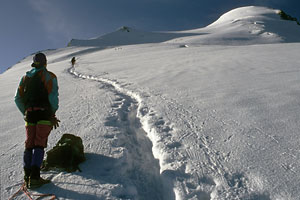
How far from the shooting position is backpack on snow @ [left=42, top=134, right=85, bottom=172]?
2986 millimetres

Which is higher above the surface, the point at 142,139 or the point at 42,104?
the point at 42,104

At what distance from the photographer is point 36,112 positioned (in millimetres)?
2725

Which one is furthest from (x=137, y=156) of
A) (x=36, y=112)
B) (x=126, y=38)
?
(x=126, y=38)

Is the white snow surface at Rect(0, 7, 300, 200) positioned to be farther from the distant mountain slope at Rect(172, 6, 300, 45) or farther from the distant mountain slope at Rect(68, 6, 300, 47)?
the distant mountain slope at Rect(172, 6, 300, 45)

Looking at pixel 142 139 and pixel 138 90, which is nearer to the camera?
pixel 142 139

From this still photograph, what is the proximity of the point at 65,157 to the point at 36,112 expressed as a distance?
82 centimetres

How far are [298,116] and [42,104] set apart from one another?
179 inches

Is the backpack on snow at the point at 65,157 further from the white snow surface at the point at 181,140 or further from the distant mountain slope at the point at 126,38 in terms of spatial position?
the distant mountain slope at the point at 126,38

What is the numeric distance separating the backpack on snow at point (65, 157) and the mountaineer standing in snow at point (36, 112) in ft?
1.10

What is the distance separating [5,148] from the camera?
3.51 meters

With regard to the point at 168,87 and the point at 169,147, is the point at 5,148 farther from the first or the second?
the point at 168,87

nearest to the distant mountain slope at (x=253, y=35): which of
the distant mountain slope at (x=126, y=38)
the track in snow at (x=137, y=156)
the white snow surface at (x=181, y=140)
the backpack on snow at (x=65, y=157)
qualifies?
the distant mountain slope at (x=126, y=38)

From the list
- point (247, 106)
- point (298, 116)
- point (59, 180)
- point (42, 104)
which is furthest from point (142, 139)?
point (298, 116)

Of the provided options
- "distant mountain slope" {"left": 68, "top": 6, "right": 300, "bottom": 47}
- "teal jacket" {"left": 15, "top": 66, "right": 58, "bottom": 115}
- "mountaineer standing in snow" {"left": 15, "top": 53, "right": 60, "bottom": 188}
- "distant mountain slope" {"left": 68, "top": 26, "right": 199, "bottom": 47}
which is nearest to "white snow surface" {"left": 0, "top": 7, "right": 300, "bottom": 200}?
"mountaineer standing in snow" {"left": 15, "top": 53, "right": 60, "bottom": 188}
